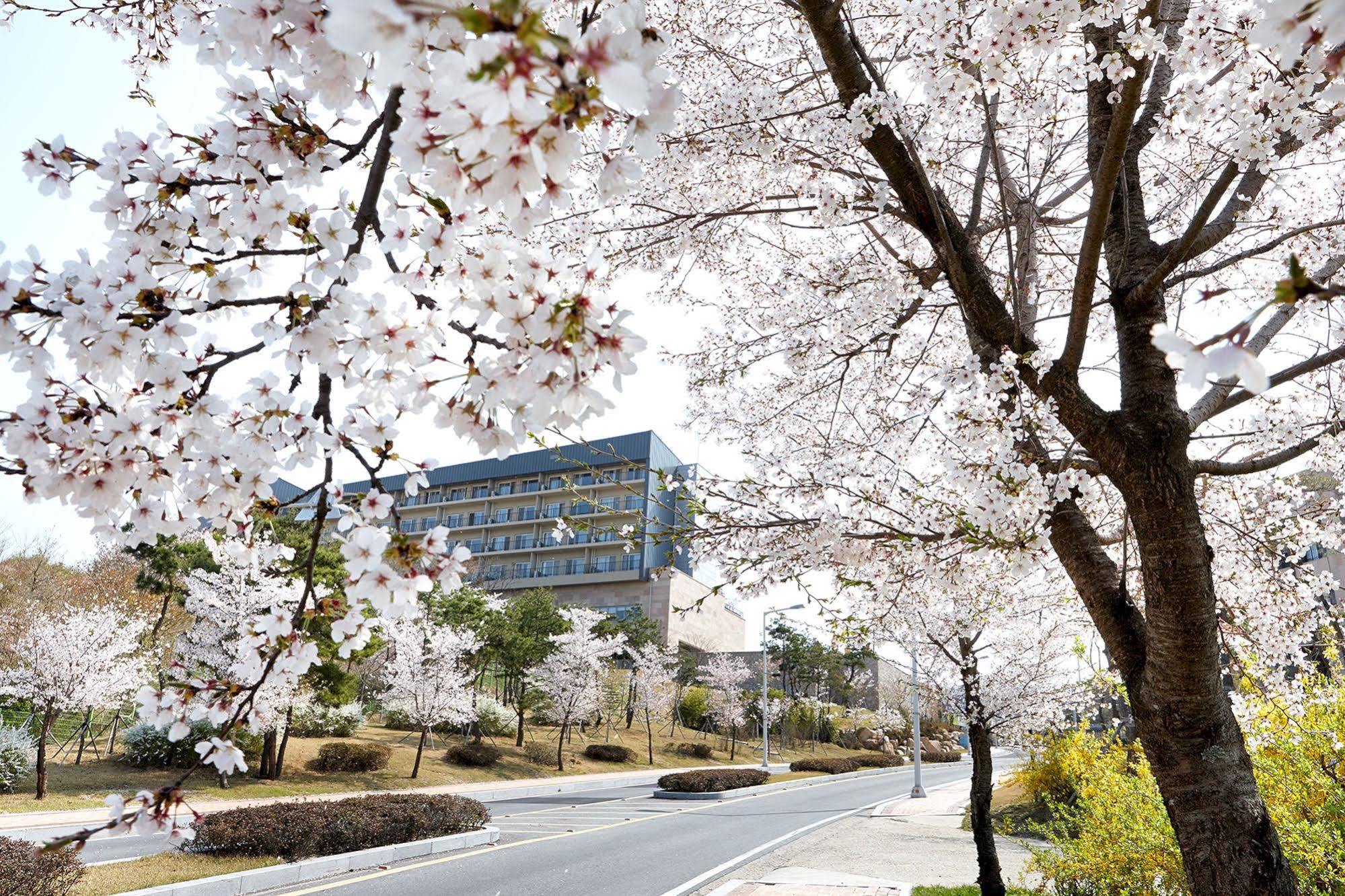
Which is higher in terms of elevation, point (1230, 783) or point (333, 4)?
point (333, 4)

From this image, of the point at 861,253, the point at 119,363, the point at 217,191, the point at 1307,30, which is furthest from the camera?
the point at 861,253

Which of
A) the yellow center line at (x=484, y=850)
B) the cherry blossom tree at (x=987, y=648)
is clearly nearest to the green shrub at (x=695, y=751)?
the yellow center line at (x=484, y=850)

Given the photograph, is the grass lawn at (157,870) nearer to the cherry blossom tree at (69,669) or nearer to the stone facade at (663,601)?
the cherry blossom tree at (69,669)

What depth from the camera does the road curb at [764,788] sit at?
19.3 metres

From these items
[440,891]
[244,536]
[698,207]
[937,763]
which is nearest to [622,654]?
[937,763]

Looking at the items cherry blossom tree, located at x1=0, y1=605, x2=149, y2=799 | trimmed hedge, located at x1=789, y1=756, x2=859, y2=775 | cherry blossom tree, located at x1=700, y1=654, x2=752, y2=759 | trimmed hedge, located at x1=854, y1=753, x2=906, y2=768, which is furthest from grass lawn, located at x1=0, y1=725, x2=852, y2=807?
trimmed hedge, located at x1=854, y1=753, x2=906, y2=768

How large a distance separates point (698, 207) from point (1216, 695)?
4.48 metres

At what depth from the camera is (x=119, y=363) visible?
1538mm

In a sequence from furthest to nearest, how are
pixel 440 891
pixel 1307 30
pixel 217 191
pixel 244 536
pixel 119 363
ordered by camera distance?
pixel 440 891, pixel 244 536, pixel 217 191, pixel 119 363, pixel 1307 30

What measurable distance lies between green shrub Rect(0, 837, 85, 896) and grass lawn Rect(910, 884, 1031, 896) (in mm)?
7809

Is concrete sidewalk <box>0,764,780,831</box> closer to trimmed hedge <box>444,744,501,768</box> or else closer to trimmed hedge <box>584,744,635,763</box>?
trimmed hedge <box>444,744,501,768</box>

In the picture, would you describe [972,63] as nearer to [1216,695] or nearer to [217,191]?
[1216,695]

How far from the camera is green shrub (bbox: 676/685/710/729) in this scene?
40.7 meters

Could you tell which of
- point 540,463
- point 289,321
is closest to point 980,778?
point 289,321
